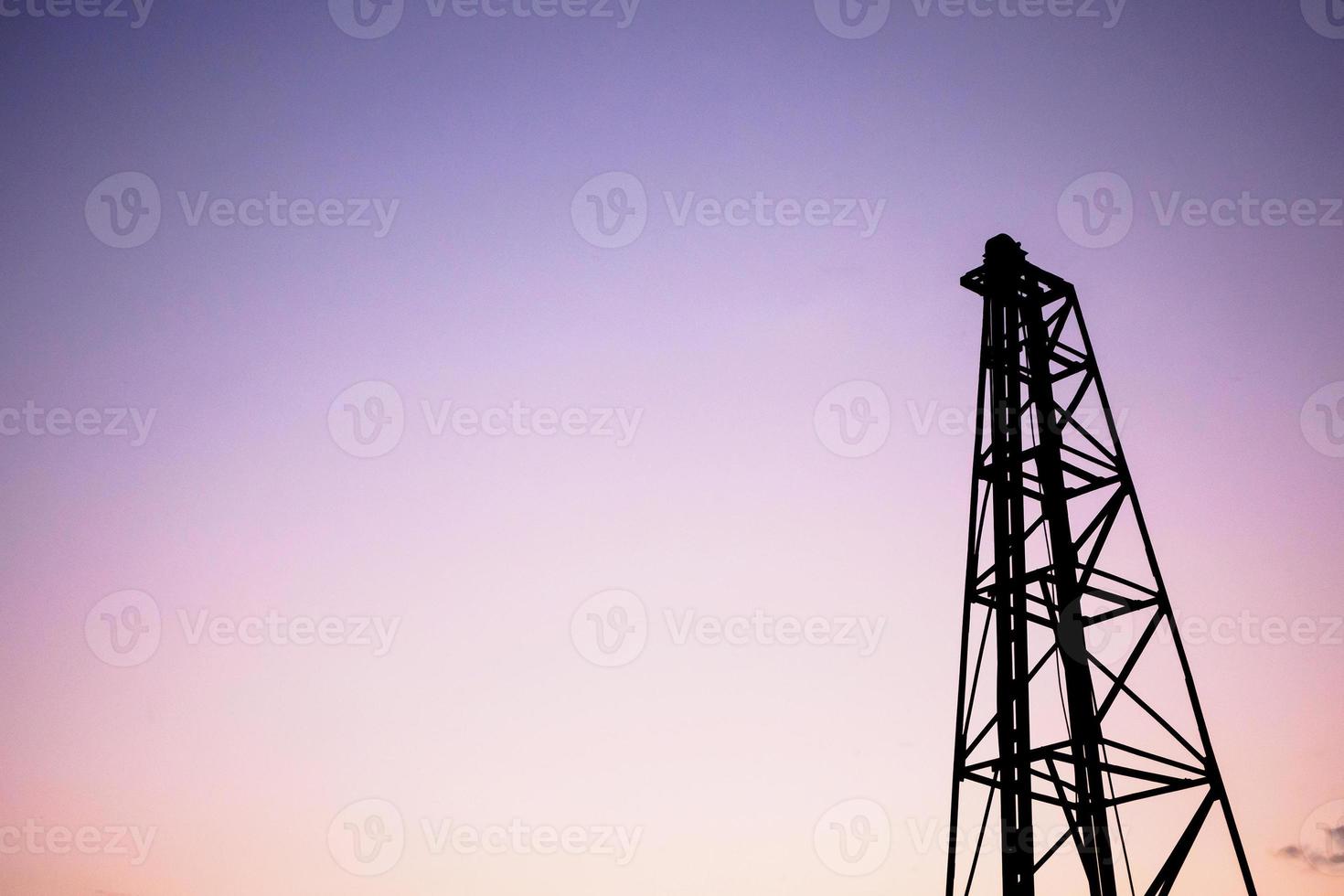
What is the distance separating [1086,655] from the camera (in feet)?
35.4

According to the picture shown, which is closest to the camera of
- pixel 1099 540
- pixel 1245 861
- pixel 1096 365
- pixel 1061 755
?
pixel 1245 861

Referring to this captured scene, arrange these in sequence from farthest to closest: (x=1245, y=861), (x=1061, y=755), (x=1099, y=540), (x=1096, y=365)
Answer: (x=1096, y=365)
(x=1099, y=540)
(x=1061, y=755)
(x=1245, y=861)

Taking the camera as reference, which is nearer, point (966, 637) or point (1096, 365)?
point (966, 637)

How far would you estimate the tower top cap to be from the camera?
12.3m

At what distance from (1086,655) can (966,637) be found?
4.20ft

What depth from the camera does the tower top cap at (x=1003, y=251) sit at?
12.3m

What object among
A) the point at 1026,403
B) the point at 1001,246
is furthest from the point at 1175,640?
the point at 1001,246

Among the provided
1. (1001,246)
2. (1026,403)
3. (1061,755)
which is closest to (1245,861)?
(1061,755)

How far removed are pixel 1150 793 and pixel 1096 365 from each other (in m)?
5.01

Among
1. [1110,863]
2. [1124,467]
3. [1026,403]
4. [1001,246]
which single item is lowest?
[1110,863]

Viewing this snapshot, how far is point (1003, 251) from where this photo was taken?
12.3 m

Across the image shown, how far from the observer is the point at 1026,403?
39.7 feet

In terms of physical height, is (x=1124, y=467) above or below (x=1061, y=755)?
above

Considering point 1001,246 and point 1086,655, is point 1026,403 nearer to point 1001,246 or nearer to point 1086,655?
point 1001,246
